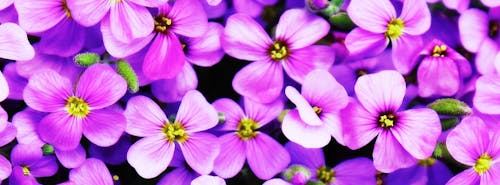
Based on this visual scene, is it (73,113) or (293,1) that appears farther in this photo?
(293,1)

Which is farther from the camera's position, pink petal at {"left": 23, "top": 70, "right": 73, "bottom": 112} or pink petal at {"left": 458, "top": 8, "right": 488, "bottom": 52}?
pink petal at {"left": 458, "top": 8, "right": 488, "bottom": 52}

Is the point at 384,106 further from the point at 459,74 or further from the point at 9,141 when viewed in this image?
the point at 9,141

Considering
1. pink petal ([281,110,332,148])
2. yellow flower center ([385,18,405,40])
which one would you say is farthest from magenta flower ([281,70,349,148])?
yellow flower center ([385,18,405,40])

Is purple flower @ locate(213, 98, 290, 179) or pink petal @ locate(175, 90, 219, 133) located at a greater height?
pink petal @ locate(175, 90, 219, 133)

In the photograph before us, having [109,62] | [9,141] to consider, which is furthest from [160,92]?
[9,141]

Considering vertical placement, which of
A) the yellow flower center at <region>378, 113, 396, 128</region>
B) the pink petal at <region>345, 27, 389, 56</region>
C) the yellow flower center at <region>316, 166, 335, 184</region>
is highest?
the pink petal at <region>345, 27, 389, 56</region>

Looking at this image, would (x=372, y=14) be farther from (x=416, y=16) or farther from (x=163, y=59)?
(x=163, y=59)

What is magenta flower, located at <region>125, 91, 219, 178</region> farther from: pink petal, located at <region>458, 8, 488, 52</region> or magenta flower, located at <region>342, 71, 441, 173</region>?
pink petal, located at <region>458, 8, 488, 52</region>
